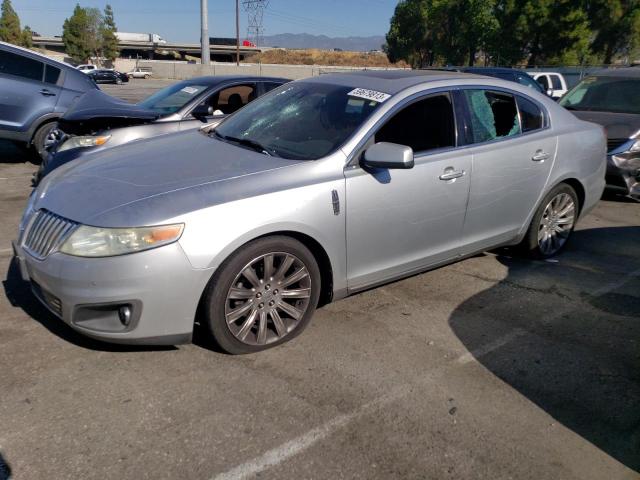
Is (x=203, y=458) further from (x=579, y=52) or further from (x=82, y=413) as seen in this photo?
(x=579, y=52)

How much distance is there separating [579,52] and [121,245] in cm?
3921

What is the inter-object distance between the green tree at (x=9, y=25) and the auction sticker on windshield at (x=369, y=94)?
242ft

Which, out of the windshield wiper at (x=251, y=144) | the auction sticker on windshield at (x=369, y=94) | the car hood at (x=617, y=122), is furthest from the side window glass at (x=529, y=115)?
the car hood at (x=617, y=122)

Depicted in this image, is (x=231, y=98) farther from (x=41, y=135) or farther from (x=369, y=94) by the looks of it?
(x=369, y=94)

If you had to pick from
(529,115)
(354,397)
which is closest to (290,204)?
(354,397)

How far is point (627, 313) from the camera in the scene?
4199 millimetres

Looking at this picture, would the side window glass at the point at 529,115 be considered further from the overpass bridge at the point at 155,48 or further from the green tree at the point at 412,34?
the overpass bridge at the point at 155,48

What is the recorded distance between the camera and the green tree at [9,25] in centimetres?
6569

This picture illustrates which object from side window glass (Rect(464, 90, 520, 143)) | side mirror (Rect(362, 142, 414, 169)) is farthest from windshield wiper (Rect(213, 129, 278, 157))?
side window glass (Rect(464, 90, 520, 143))

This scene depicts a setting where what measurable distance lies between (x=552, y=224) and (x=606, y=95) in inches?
177

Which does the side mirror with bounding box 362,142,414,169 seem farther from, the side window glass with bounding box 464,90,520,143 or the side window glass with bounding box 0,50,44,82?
the side window glass with bounding box 0,50,44,82

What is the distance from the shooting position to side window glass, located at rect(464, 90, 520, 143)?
4.32m

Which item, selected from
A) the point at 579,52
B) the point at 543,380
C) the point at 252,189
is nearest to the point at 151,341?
the point at 252,189

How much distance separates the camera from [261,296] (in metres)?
3.33
